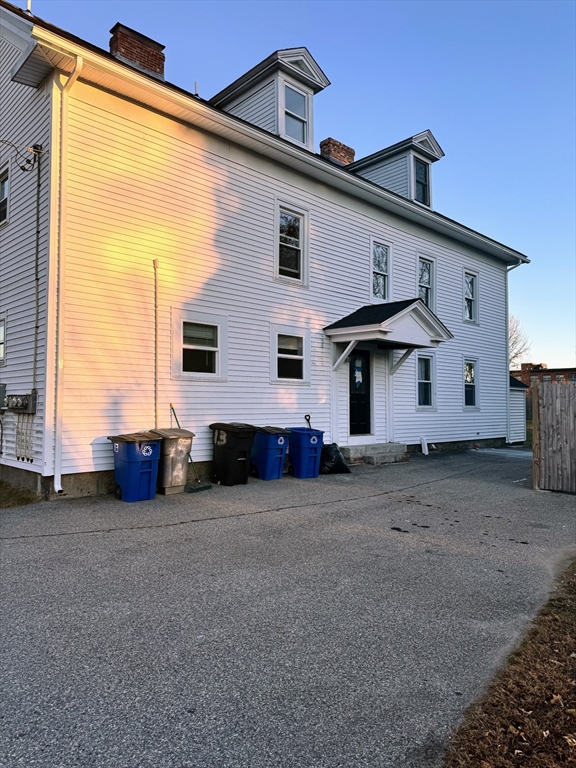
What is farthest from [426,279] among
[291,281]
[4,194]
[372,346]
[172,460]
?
[4,194]

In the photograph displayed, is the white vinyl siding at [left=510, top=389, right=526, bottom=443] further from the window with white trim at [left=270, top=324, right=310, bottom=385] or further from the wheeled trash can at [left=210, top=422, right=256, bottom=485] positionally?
the wheeled trash can at [left=210, top=422, right=256, bottom=485]

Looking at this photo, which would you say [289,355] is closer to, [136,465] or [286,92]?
[136,465]

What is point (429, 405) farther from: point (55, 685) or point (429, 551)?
point (55, 685)

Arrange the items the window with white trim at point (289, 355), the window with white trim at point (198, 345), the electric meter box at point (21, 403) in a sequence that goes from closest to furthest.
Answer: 1. the electric meter box at point (21, 403)
2. the window with white trim at point (198, 345)
3. the window with white trim at point (289, 355)

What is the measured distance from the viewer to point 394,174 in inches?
624

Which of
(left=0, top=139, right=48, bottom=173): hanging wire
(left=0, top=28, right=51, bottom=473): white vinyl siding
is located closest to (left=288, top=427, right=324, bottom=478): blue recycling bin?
(left=0, top=28, right=51, bottom=473): white vinyl siding

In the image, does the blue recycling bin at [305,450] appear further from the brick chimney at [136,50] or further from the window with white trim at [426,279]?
the brick chimney at [136,50]

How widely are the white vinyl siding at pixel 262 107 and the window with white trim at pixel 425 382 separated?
736 cm

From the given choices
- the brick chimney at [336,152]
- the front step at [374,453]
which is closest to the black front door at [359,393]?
the front step at [374,453]

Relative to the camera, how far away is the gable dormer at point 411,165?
1542 cm

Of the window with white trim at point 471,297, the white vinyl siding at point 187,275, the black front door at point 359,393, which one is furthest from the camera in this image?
the window with white trim at point 471,297

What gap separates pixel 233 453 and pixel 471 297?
1124 cm

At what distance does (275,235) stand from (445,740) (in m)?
9.91

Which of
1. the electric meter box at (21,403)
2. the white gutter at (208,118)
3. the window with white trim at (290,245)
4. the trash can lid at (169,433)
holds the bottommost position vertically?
the trash can lid at (169,433)
